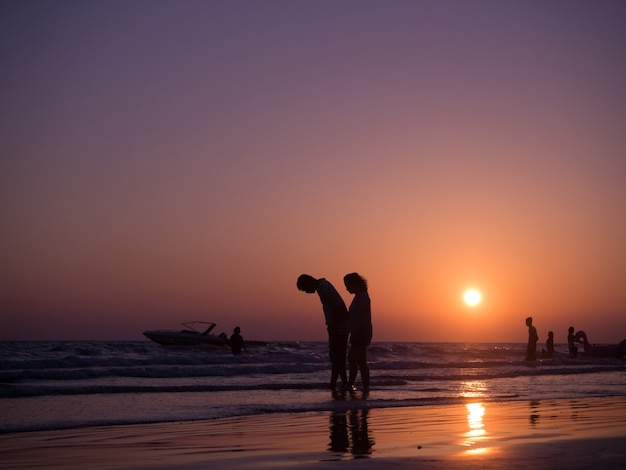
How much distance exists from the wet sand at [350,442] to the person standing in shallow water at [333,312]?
3.58 m

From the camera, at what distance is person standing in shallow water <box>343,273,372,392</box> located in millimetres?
13188

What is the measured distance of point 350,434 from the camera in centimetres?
734

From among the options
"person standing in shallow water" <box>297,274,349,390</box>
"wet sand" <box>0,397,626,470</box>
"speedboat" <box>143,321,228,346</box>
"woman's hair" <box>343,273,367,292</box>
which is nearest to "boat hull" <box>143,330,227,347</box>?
"speedboat" <box>143,321,228,346</box>

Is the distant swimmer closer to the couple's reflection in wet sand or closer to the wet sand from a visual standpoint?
the wet sand

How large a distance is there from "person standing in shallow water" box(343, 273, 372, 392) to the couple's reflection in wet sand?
3.05m

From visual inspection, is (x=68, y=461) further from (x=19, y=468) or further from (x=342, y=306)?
(x=342, y=306)

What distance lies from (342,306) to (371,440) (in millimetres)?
6722

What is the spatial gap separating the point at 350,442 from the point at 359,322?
6539 millimetres

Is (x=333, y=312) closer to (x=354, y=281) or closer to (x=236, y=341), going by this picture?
(x=354, y=281)

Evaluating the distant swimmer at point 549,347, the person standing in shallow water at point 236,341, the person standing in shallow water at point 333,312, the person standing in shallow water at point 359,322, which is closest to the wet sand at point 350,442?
the person standing in shallow water at point 359,322

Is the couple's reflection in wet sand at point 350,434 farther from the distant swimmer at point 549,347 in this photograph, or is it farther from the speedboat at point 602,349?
the speedboat at point 602,349

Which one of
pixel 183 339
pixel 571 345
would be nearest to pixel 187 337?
pixel 183 339

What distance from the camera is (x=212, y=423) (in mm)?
8914

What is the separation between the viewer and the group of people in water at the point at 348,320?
520 inches
